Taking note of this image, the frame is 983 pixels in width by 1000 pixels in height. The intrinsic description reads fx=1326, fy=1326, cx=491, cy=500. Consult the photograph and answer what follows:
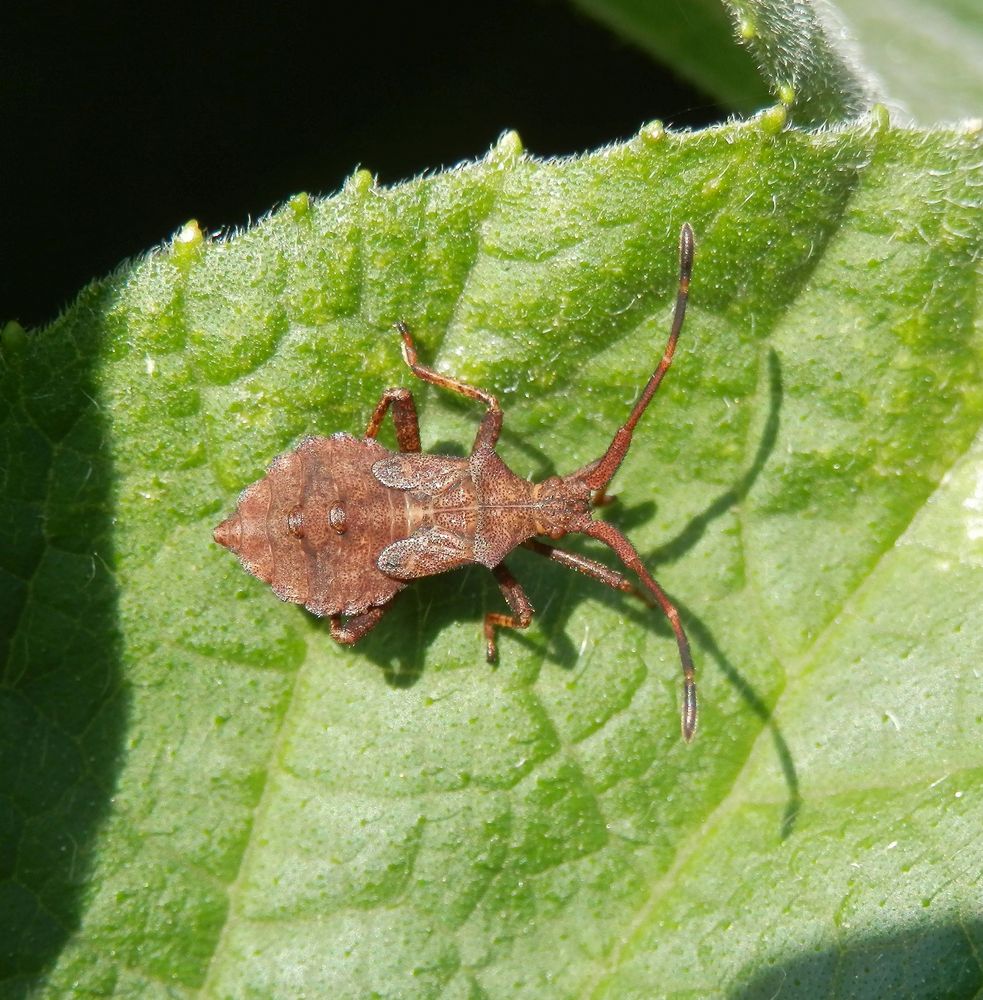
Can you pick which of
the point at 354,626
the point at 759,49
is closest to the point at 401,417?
the point at 354,626

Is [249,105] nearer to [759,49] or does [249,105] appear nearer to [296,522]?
[296,522]

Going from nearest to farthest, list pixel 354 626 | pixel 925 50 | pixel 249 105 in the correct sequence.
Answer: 1. pixel 354 626
2. pixel 925 50
3. pixel 249 105

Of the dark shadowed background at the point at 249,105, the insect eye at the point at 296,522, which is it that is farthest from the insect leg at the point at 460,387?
the dark shadowed background at the point at 249,105

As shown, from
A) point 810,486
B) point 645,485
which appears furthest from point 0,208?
point 810,486

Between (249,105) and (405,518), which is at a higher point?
(249,105)

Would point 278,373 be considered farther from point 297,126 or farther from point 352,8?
point 352,8
